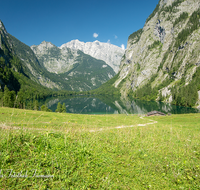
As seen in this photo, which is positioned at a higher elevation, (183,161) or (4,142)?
(4,142)

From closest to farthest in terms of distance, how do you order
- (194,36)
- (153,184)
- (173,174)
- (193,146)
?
(153,184)
(173,174)
(193,146)
(194,36)

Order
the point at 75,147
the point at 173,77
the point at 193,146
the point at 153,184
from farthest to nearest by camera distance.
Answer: the point at 173,77 → the point at 193,146 → the point at 75,147 → the point at 153,184

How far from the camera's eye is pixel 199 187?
530 cm

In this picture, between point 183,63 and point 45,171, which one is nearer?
point 45,171

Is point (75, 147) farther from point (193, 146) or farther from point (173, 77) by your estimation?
point (173, 77)

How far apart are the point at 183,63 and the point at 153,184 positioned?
8532 inches

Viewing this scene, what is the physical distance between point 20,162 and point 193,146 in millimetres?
10587

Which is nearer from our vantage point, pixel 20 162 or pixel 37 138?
pixel 20 162

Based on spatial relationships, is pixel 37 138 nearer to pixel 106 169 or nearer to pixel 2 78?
pixel 106 169

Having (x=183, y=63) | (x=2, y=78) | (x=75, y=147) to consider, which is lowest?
(x=75, y=147)

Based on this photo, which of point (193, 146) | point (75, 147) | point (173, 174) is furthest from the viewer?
point (193, 146)

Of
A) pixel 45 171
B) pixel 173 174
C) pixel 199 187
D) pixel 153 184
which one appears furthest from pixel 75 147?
pixel 199 187

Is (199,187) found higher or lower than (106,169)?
lower

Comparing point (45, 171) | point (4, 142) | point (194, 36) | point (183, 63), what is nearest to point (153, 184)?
point (45, 171)
